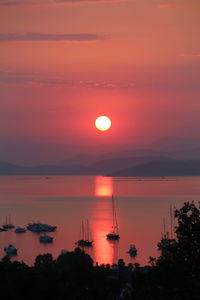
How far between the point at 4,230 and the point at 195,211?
113ft

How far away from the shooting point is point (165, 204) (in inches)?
2260

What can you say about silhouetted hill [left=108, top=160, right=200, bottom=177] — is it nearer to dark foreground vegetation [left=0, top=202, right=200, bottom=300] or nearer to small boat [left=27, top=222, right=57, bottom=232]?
small boat [left=27, top=222, right=57, bottom=232]

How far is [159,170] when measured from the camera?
156125 mm

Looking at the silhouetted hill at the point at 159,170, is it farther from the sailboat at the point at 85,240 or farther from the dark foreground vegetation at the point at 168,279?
the dark foreground vegetation at the point at 168,279

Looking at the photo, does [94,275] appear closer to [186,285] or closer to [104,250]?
[186,285]

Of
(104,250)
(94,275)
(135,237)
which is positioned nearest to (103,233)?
(135,237)

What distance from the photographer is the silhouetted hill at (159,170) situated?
153 metres

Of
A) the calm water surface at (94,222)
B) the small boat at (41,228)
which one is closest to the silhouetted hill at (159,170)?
the calm water surface at (94,222)

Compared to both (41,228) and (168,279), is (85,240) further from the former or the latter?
(168,279)

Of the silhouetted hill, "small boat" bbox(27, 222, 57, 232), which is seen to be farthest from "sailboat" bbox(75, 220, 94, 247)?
the silhouetted hill

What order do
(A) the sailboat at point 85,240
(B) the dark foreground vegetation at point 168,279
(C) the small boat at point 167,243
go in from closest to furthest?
(B) the dark foreground vegetation at point 168,279, (C) the small boat at point 167,243, (A) the sailboat at point 85,240

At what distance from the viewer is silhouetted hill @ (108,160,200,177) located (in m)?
153

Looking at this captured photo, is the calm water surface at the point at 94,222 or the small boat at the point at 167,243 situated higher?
the calm water surface at the point at 94,222

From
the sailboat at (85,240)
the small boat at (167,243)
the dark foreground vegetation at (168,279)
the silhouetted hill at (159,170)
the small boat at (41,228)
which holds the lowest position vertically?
the dark foreground vegetation at (168,279)
